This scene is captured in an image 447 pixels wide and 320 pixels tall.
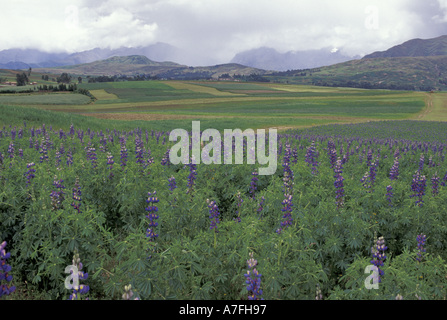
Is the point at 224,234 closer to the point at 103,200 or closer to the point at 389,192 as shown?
the point at 103,200

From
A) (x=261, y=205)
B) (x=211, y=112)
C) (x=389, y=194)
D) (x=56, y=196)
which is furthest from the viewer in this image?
(x=211, y=112)

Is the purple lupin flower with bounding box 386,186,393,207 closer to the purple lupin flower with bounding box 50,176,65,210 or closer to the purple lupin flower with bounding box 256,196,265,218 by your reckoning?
the purple lupin flower with bounding box 256,196,265,218

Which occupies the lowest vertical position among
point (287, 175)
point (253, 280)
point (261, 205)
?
point (261, 205)

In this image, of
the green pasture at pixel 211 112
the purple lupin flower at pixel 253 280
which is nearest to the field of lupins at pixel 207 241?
the purple lupin flower at pixel 253 280

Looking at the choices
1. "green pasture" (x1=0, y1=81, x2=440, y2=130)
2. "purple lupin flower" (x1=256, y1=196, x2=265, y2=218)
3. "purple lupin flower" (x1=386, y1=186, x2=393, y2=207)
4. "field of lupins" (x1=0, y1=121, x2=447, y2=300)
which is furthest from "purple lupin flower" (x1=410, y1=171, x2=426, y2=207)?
"green pasture" (x1=0, y1=81, x2=440, y2=130)

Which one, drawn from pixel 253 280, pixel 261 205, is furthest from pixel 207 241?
pixel 261 205

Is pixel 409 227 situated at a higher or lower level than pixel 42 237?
lower

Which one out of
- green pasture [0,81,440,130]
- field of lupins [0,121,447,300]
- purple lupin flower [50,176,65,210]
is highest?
green pasture [0,81,440,130]

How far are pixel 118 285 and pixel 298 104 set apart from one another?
9007 cm

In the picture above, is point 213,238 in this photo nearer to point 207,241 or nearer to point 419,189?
point 207,241

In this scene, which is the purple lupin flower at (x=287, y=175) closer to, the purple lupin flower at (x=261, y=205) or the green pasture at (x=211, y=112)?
the purple lupin flower at (x=261, y=205)

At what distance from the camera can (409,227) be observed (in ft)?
22.5

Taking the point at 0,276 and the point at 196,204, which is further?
the point at 196,204
